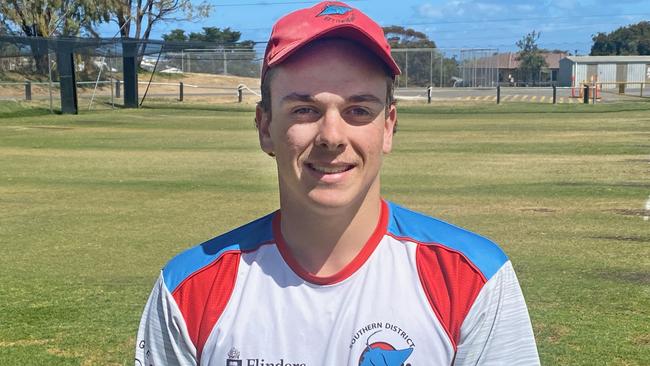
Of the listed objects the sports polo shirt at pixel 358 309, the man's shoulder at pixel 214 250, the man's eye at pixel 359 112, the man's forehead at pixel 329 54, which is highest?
the man's forehead at pixel 329 54

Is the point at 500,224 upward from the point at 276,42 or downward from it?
downward

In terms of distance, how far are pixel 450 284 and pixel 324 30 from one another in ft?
2.17

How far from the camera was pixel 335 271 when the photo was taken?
7.44ft

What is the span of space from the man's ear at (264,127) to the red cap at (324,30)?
0.14 metres

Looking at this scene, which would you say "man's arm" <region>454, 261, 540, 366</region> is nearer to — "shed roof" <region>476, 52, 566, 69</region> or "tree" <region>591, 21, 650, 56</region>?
"shed roof" <region>476, 52, 566, 69</region>

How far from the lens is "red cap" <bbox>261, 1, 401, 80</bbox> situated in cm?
216

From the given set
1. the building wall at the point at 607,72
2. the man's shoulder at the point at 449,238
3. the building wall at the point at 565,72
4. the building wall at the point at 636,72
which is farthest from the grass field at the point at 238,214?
the building wall at the point at 565,72

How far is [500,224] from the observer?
10664 millimetres

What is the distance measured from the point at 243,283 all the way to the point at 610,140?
2206 centimetres

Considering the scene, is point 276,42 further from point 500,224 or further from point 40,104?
point 40,104

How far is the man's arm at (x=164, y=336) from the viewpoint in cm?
226

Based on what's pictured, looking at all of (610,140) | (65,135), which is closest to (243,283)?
(610,140)

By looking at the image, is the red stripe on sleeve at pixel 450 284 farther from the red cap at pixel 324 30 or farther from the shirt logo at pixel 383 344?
the red cap at pixel 324 30

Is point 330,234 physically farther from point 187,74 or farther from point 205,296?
point 187,74
